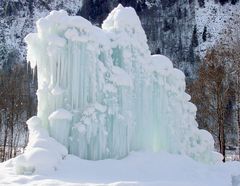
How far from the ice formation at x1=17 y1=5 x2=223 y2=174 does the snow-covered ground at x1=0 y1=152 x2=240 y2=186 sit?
2.26 feet

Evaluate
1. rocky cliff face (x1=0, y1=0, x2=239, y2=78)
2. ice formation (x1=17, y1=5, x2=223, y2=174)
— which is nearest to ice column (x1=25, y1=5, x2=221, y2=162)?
ice formation (x1=17, y1=5, x2=223, y2=174)

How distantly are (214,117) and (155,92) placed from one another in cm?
1459

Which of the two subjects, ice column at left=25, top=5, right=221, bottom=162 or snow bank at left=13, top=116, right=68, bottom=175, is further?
ice column at left=25, top=5, right=221, bottom=162

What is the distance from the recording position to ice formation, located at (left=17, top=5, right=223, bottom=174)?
1357 cm

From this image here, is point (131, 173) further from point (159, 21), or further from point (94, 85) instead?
point (159, 21)

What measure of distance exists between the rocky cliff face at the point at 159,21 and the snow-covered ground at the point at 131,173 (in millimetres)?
75561

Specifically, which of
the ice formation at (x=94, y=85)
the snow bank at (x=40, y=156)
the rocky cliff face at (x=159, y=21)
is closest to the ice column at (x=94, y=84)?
the ice formation at (x=94, y=85)

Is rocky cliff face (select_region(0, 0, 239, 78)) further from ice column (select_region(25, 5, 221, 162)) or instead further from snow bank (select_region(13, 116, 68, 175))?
snow bank (select_region(13, 116, 68, 175))

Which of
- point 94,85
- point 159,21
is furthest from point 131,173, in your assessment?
point 159,21

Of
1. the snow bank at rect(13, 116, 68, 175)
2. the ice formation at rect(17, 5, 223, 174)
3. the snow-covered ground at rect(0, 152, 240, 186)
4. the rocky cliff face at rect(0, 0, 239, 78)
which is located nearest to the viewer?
the snow-covered ground at rect(0, 152, 240, 186)

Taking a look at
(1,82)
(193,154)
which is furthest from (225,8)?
(193,154)

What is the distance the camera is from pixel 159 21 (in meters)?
116

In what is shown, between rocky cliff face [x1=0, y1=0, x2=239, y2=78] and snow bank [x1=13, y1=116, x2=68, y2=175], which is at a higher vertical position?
rocky cliff face [x1=0, y1=0, x2=239, y2=78]

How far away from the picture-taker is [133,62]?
15211 millimetres
